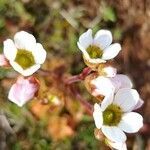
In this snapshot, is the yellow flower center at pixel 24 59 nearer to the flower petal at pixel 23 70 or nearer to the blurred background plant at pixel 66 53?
the flower petal at pixel 23 70

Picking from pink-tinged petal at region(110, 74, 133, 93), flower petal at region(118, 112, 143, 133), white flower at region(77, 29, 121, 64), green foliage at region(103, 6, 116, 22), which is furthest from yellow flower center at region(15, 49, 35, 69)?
green foliage at region(103, 6, 116, 22)

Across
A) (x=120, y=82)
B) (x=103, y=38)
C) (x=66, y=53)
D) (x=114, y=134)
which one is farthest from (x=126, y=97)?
(x=66, y=53)

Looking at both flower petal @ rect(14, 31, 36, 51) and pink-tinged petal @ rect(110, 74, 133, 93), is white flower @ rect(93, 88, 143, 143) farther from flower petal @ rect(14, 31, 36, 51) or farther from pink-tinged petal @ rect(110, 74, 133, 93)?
flower petal @ rect(14, 31, 36, 51)

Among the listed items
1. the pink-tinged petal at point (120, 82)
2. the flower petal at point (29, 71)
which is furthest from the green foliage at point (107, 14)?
the flower petal at point (29, 71)

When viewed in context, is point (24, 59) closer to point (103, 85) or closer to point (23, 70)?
point (23, 70)

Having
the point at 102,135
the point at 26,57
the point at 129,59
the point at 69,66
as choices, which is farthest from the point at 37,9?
the point at 102,135

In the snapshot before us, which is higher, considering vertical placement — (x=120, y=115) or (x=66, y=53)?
(x=120, y=115)

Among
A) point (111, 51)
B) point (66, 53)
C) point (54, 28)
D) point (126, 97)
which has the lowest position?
point (66, 53)

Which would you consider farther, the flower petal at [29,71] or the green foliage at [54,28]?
the green foliage at [54,28]
